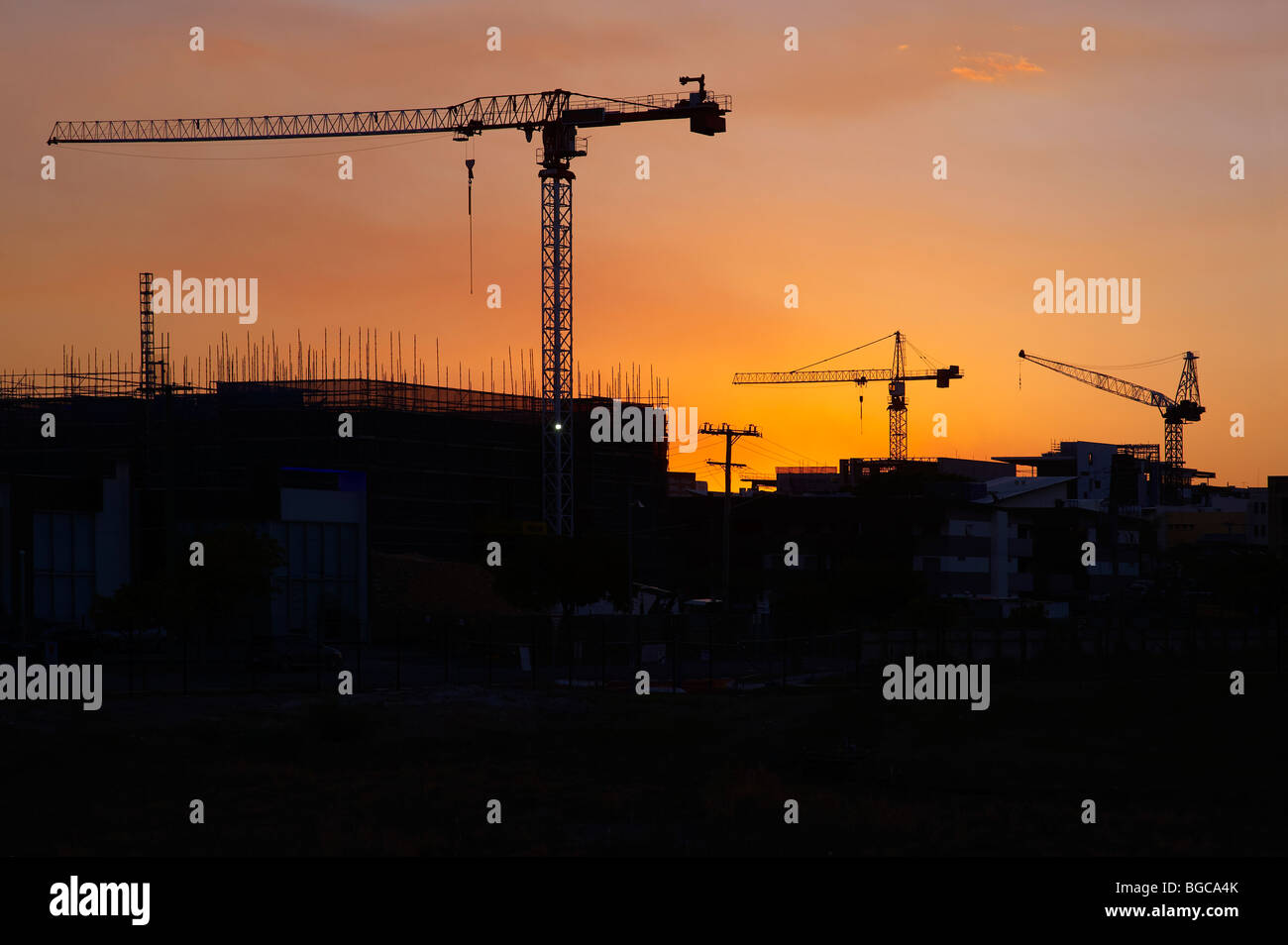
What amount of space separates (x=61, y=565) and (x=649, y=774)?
47.5m

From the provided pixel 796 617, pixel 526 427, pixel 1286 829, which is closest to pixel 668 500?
pixel 526 427

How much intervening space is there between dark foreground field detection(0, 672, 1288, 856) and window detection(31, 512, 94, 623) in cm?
3037

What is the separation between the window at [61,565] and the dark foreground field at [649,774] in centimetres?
3037

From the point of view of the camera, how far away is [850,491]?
568ft

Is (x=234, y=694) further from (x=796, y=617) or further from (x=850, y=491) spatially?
(x=850, y=491)

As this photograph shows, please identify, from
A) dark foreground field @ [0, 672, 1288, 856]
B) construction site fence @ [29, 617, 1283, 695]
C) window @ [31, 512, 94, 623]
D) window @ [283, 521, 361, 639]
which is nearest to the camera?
dark foreground field @ [0, 672, 1288, 856]

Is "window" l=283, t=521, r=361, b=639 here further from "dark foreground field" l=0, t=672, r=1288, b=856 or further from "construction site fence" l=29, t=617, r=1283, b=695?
"dark foreground field" l=0, t=672, r=1288, b=856

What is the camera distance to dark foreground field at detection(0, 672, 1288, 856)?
91.9 feet

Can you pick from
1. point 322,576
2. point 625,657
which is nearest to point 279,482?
point 322,576

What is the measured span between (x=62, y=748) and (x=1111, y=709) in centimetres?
3073

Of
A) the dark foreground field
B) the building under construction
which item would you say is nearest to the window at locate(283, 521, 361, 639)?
the building under construction

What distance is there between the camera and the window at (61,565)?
72938 millimetres

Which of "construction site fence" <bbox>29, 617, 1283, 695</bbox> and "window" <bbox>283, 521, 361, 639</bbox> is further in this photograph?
"window" <bbox>283, 521, 361, 639</bbox>

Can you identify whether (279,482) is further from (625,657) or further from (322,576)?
(625,657)
